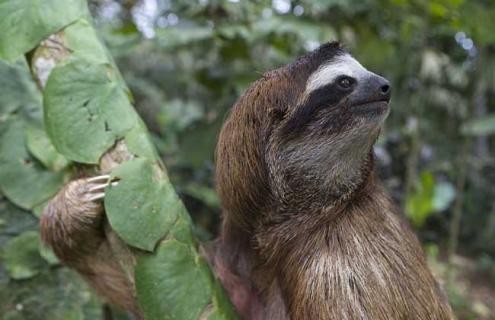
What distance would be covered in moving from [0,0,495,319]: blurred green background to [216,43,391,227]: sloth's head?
59cm

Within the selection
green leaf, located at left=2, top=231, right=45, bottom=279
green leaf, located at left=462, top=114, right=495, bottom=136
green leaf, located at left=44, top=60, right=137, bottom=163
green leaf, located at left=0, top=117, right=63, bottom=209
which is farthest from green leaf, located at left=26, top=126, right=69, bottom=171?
green leaf, located at left=462, top=114, right=495, bottom=136

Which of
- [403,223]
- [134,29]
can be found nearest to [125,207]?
[403,223]

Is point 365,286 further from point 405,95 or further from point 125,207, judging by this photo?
point 405,95

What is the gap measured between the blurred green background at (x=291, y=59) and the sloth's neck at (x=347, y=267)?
907 millimetres

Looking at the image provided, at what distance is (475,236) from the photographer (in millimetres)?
11023

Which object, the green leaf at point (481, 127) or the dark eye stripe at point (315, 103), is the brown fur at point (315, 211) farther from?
the green leaf at point (481, 127)

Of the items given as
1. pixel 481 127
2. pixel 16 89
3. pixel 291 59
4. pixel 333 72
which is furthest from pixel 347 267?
pixel 481 127

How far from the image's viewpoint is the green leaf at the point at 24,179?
2787mm

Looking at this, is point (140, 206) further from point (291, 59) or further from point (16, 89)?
point (291, 59)

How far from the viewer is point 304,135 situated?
7.70 ft

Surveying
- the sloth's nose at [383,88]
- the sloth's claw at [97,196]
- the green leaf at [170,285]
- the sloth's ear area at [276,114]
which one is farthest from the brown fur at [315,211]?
the sloth's claw at [97,196]

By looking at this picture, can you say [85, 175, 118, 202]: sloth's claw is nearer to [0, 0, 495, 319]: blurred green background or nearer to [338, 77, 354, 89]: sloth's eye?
[0, 0, 495, 319]: blurred green background

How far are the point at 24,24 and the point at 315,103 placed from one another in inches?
45.0

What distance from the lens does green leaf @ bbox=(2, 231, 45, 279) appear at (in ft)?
9.57
